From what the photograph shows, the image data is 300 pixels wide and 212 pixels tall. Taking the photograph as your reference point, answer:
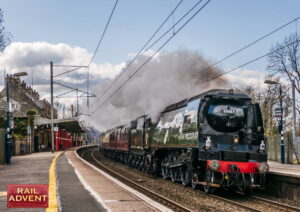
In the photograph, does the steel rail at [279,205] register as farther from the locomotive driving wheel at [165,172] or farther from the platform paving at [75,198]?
the locomotive driving wheel at [165,172]

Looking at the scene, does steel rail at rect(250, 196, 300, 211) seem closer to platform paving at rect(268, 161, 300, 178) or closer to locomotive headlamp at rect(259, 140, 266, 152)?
platform paving at rect(268, 161, 300, 178)

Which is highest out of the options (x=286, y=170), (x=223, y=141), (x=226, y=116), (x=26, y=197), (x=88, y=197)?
(x=226, y=116)

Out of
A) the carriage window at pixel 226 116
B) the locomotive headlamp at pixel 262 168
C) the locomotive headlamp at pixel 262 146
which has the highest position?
the carriage window at pixel 226 116

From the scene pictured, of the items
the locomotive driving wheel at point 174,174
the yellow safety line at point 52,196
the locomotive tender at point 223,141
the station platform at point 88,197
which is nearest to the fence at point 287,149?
the locomotive driving wheel at point 174,174

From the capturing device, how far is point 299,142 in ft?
94.2

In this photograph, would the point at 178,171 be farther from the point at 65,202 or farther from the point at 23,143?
the point at 23,143

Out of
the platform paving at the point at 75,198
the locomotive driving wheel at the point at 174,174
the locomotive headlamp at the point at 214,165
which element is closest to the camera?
the platform paving at the point at 75,198

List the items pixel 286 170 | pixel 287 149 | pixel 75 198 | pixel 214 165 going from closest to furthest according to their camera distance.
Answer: pixel 75 198
pixel 214 165
pixel 286 170
pixel 287 149

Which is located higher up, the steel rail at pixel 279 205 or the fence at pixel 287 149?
the fence at pixel 287 149

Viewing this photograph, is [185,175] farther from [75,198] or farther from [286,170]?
[75,198]

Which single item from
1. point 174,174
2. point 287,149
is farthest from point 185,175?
point 287,149

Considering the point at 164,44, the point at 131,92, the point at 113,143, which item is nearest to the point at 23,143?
the point at 113,143

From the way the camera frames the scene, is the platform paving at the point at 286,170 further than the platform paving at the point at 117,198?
Yes

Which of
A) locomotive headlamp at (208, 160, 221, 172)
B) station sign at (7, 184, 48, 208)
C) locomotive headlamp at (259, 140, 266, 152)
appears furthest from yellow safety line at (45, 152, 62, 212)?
locomotive headlamp at (259, 140, 266, 152)
